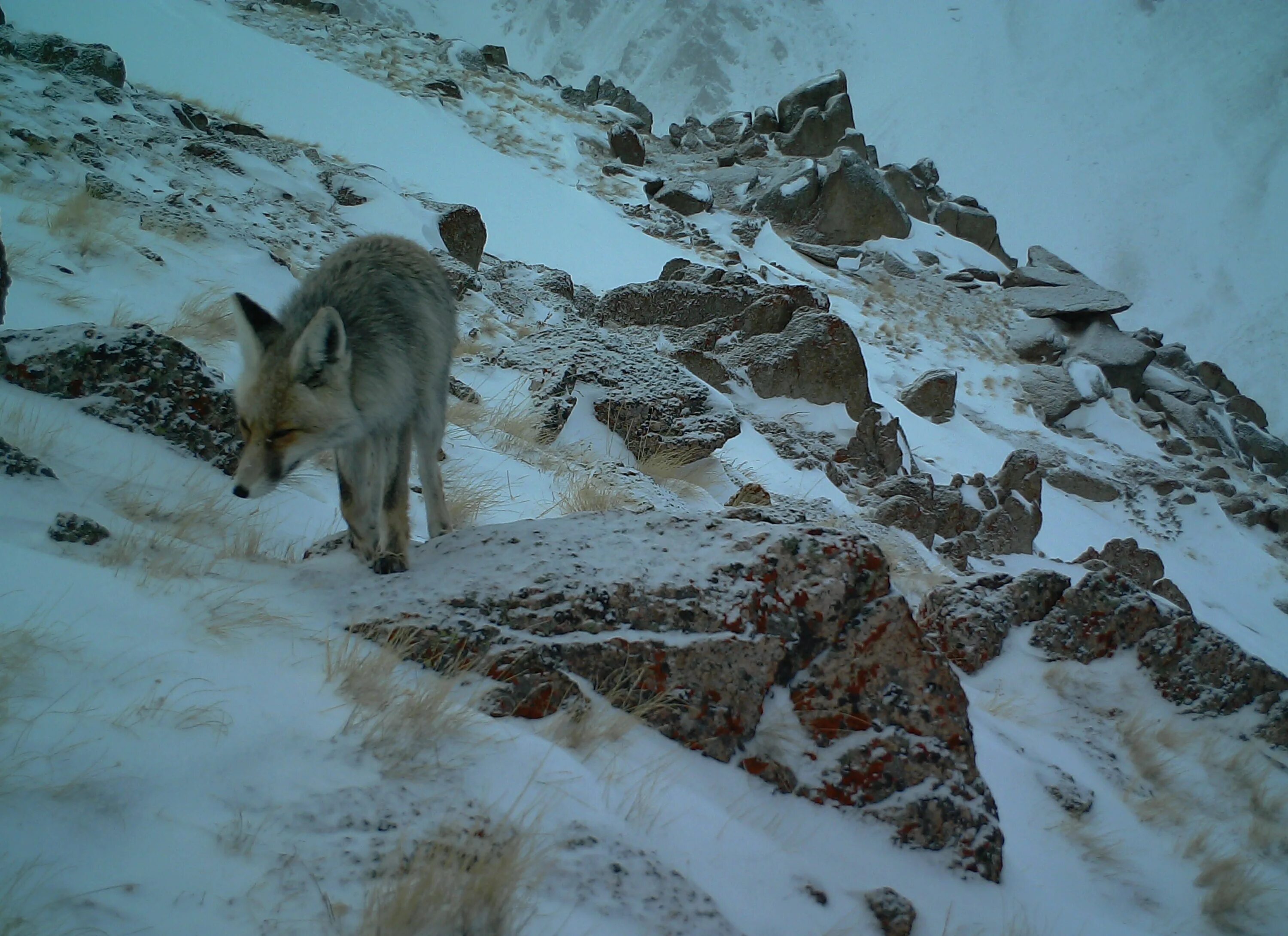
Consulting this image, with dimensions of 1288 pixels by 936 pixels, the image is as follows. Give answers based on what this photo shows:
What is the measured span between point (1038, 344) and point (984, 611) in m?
17.7

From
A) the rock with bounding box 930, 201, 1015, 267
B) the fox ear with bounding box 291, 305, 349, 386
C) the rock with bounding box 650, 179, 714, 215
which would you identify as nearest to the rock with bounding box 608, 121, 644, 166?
the rock with bounding box 650, 179, 714, 215

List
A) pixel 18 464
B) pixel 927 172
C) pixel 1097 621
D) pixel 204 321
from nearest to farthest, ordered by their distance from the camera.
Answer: pixel 18 464 → pixel 1097 621 → pixel 204 321 → pixel 927 172

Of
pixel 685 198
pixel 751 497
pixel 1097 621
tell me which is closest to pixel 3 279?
pixel 751 497

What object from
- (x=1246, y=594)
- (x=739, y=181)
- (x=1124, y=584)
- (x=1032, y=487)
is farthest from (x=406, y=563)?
(x=739, y=181)

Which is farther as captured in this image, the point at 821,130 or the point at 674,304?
the point at 821,130

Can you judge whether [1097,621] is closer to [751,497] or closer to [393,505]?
[751,497]

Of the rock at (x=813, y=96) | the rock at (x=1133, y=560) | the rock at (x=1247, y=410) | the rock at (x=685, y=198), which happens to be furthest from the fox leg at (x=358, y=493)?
the rock at (x=813, y=96)

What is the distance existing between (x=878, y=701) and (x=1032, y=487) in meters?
8.37

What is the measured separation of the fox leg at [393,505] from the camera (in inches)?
114

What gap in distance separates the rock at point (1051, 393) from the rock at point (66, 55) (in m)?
18.7

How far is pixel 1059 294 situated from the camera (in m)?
21.9

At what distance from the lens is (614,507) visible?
455 centimetres

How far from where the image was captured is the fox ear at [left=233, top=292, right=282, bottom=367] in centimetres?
258

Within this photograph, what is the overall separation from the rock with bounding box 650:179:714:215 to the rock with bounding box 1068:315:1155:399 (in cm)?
1144
